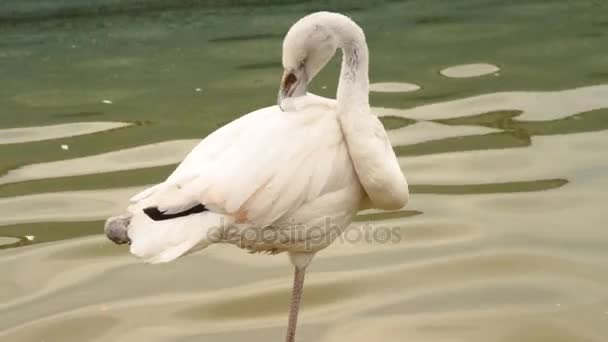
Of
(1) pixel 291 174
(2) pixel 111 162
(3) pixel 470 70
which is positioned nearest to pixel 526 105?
(3) pixel 470 70

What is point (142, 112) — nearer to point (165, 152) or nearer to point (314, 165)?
point (165, 152)

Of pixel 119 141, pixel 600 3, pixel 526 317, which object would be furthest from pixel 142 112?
pixel 600 3

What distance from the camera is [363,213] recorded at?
5660 mm

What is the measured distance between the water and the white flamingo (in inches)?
38.6

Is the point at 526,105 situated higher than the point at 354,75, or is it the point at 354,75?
the point at 354,75

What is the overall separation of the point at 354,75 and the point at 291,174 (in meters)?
0.43

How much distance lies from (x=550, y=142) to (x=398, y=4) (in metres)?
4.23

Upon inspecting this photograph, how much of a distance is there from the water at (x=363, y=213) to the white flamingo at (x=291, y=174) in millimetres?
981

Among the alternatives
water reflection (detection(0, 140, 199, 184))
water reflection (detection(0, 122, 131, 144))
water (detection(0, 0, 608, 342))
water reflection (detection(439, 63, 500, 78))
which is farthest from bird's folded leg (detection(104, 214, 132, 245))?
water reflection (detection(439, 63, 500, 78))

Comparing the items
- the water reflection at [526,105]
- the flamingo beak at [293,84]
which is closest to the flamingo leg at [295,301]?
the flamingo beak at [293,84]

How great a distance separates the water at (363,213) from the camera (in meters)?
4.59

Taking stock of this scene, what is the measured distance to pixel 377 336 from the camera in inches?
172

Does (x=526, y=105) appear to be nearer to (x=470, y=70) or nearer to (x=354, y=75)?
(x=470, y=70)

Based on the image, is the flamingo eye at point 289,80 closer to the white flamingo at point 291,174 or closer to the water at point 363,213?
the white flamingo at point 291,174
